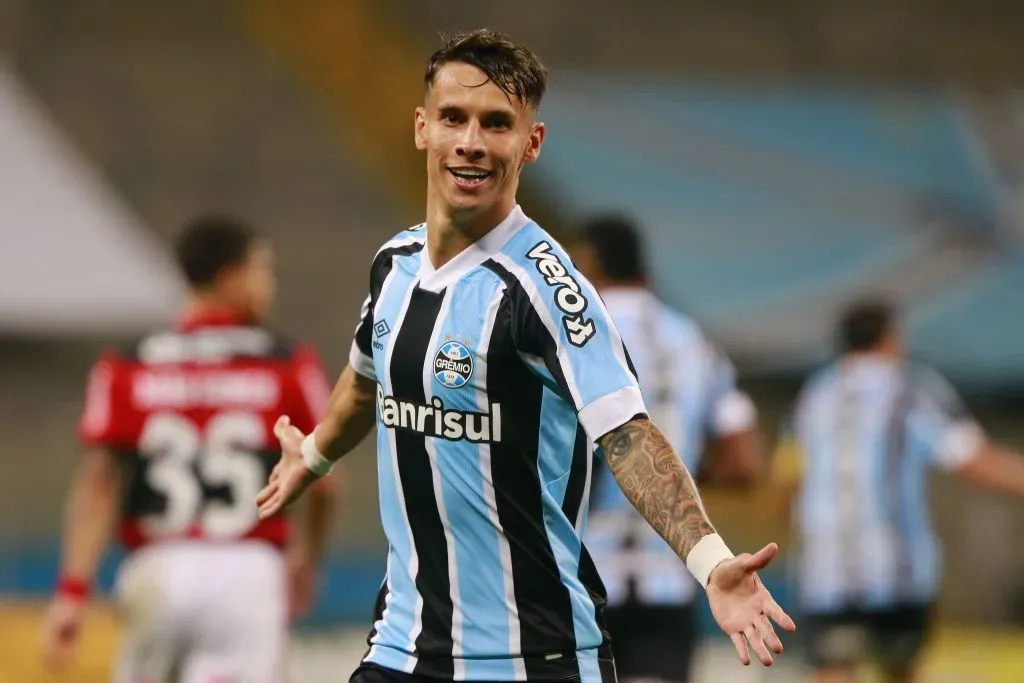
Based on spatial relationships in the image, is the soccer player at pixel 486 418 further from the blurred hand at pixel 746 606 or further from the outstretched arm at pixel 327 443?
the blurred hand at pixel 746 606

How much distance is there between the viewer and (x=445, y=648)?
3.47 metres

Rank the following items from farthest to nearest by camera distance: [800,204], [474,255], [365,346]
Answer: [800,204] → [365,346] → [474,255]

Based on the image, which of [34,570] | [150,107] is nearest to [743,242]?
[150,107]

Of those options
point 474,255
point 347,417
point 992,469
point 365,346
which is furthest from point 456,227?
point 992,469

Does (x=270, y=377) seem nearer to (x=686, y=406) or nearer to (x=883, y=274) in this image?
(x=686, y=406)

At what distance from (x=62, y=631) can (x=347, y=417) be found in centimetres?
277

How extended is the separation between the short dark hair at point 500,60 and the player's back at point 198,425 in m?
3.00

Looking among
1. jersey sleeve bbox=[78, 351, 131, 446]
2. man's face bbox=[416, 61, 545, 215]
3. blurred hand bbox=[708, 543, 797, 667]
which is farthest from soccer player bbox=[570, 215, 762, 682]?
blurred hand bbox=[708, 543, 797, 667]

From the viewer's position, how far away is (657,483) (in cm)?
312

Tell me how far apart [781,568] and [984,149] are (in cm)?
555

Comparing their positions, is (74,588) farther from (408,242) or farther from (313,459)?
(408,242)

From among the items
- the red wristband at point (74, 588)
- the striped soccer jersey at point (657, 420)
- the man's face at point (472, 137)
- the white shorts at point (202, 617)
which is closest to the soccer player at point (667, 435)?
the striped soccer jersey at point (657, 420)

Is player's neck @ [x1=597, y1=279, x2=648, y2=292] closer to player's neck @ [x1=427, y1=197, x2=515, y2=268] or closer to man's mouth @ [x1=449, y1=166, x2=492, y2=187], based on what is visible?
player's neck @ [x1=427, y1=197, x2=515, y2=268]

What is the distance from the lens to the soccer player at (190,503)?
6.23 m
